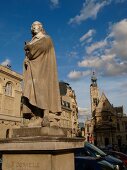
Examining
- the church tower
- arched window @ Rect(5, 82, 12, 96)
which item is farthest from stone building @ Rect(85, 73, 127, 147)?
arched window @ Rect(5, 82, 12, 96)

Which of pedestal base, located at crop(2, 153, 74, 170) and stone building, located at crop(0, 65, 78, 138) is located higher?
stone building, located at crop(0, 65, 78, 138)

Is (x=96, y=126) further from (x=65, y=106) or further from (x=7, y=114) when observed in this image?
(x=7, y=114)

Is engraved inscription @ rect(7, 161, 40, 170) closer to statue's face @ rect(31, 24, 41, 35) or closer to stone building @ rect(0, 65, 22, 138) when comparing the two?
statue's face @ rect(31, 24, 41, 35)

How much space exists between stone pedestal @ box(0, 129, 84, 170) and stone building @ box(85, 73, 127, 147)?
3343 inches

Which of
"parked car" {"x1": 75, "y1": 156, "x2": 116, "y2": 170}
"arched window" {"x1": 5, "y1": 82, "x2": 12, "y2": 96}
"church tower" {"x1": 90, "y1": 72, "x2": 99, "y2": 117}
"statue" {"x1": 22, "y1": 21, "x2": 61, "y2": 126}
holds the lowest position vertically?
"parked car" {"x1": 75, "y1": 156, "x2": 116, "y2": 170}

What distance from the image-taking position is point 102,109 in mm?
93125

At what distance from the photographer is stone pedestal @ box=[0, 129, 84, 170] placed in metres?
3.99

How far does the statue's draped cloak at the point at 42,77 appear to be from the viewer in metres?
4.87

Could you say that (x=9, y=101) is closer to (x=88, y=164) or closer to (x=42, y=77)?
(x=88, y=164)

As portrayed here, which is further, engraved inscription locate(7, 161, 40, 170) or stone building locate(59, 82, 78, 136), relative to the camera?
stone building locate(59, 82, 78, 136)

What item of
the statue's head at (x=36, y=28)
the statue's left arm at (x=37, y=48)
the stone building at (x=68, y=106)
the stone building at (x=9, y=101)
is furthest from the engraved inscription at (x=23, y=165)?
the stone building at (x=68, y=106)

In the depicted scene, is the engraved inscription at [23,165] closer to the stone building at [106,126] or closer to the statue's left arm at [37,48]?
the statue's left arm at [37,48]

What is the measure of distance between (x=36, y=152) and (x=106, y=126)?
286 feet

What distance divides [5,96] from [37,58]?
112 ft
